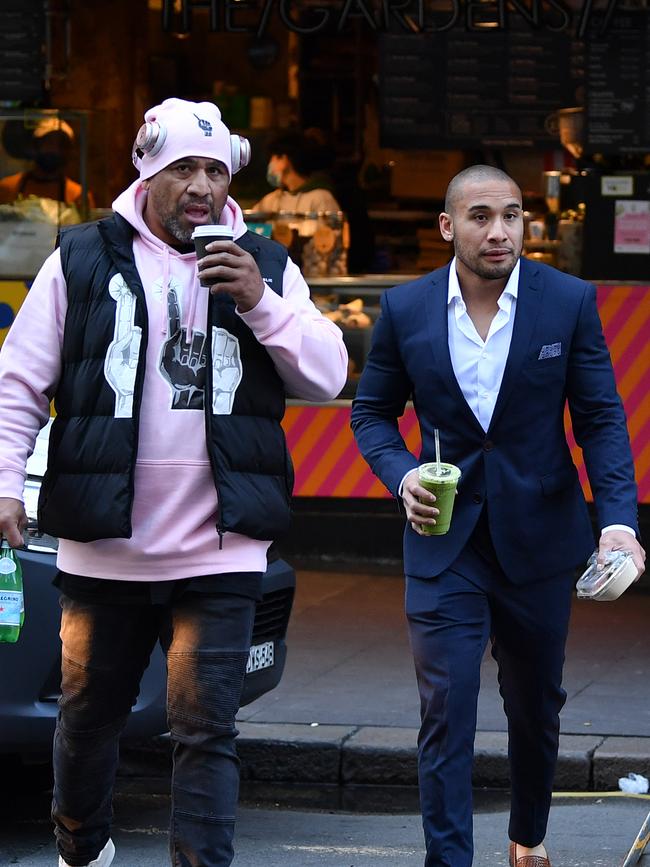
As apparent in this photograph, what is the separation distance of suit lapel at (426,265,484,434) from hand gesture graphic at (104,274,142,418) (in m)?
0.82

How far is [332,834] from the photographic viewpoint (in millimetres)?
5977

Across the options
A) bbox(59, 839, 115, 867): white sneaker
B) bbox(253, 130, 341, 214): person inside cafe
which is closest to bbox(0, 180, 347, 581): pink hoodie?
bbox(59, 839, 115, 867): white sneaker

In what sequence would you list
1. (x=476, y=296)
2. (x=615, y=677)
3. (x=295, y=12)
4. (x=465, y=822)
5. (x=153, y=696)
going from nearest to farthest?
(x=465, y=822)
(x=476, y=296)
(x=153, y=696)
(x=615, y=677)
(x=295, y=12)

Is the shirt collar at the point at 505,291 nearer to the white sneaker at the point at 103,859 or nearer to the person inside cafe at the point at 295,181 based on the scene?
the white sneaker at the point at 103,859

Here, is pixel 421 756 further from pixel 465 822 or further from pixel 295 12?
pixel 295 12

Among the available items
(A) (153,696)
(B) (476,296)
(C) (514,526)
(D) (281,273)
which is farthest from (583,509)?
(A) (153,696)

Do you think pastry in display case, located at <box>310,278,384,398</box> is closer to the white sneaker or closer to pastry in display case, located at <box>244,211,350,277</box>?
pastry in display case, located at <box>244,211,350,277</box>

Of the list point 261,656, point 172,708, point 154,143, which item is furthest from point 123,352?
point 261,656

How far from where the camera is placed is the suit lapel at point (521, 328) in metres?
4.70

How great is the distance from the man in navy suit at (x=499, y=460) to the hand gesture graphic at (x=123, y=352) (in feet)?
2.44

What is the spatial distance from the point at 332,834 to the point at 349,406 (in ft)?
14.0

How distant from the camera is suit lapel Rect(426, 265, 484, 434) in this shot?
4.72 m

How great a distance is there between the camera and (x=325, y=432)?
10000mm

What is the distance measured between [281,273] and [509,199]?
0.64m
